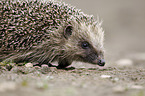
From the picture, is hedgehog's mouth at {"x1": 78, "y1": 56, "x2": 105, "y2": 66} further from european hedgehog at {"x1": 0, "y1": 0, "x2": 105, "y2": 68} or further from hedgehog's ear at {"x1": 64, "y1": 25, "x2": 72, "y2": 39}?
hedgehog's ear at {"x1": 64, "y1": 25, "x2": 72, "y2": 39}

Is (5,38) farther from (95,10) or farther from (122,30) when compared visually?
(95,10)

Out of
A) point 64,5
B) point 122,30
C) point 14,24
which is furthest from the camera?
point 122,30

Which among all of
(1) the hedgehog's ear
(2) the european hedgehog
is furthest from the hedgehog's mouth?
(1) the hedgehog's ear

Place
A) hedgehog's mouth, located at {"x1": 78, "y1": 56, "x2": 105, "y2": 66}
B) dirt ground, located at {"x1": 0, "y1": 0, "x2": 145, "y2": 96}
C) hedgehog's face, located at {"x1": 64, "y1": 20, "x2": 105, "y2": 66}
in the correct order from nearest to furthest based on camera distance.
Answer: dirt ground, located at {"x1": 0, "y1": 0, "x2": 145, "y2": 96}, hedgehog's mouth, located at {"x1": 78, "y1": 56, "x2": 105, "y2": 66}, hedgehog's face, located at {"x1": 64, "y1": 20, "x2": 105, "y2": 66}

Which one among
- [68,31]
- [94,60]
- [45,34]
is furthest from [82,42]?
[45,34]

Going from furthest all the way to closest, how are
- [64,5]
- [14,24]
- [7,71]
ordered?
[64,5]
[14,24]
[7,71]

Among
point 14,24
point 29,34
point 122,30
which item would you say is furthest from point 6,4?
point 122,30

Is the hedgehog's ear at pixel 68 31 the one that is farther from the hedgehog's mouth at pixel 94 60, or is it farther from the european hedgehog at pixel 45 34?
the hedgehog's mouth at pixel 94 60

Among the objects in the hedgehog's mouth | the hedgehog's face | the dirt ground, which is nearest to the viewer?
the dirt ground
